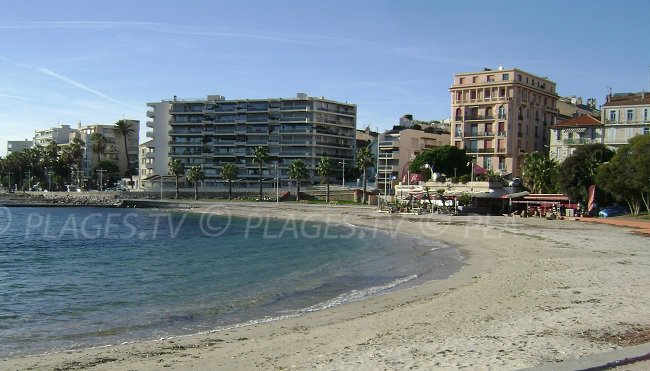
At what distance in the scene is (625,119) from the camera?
78.9 m

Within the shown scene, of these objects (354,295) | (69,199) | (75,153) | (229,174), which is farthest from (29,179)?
(354,295)

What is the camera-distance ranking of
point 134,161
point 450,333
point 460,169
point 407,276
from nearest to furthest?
point 450,333 < point 407,276 < point 460,169 < point 134,161

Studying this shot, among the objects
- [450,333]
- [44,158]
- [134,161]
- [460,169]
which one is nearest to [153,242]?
[450,333]

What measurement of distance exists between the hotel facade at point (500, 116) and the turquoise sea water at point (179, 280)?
53442 millimetres

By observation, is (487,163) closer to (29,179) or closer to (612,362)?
(612,362)

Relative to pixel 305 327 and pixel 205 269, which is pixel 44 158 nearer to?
pixel 205 269

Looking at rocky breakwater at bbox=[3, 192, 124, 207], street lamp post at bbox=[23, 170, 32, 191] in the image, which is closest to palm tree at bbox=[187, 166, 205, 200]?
rocky breakwater at bbox=[3, 192, 124, 207]

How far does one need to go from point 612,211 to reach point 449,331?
180 ft

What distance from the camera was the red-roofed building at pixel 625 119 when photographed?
77188 mm

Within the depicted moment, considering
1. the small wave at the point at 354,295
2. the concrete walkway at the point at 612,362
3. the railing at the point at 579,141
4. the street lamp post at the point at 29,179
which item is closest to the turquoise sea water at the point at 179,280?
the small wave at the point at 354,295

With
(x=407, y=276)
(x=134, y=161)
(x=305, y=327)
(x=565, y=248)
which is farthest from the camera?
(x=134, y=161)

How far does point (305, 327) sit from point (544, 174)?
64157mm

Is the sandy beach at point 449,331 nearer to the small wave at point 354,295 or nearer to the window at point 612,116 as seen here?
the small wave at point 354,295

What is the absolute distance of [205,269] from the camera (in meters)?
30.6
